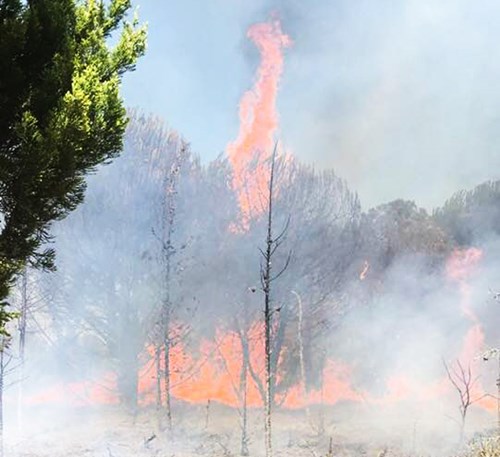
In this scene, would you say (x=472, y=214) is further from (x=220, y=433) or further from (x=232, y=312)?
(x=220, y=433)

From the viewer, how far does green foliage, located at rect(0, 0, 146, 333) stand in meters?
6.20

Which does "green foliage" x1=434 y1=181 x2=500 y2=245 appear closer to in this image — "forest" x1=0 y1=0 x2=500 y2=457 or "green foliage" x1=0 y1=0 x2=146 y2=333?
"forest" x1=0 y1=0 x2=500 y2=457

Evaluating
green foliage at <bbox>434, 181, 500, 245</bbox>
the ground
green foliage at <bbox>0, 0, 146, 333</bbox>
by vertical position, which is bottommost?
the ground

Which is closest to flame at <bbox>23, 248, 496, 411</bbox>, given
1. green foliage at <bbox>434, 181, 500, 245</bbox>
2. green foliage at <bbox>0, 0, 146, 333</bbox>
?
green foliage at <bbox>434, 181, 500, 245</bbox>

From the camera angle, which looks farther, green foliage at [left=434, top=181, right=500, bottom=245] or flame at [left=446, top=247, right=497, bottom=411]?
green foliage at [left=434, top=181, right=500, bottom=245]

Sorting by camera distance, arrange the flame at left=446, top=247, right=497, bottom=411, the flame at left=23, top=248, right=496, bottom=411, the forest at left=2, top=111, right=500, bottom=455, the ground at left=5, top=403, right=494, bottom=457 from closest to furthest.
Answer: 1. the ground at left=5, top=403, right=494, bottom=457
2. the forest at left=2, top=111, right=500, bottom=455
3. the flame at left=23, top=248, right=496, bottom=411
4. the flame at left=446, top=247, right=497, bottom=411

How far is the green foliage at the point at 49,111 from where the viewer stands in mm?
6203

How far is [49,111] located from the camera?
249 inches

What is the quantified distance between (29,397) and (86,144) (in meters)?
21.5

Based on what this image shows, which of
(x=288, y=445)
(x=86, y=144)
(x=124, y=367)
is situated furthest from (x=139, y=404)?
(x=86, y=144)

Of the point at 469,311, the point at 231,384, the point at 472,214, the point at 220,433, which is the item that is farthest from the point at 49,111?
the point at 472,214

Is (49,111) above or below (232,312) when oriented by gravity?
below

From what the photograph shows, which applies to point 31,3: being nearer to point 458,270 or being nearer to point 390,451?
point 390,451

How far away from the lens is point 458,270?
30.0 m
